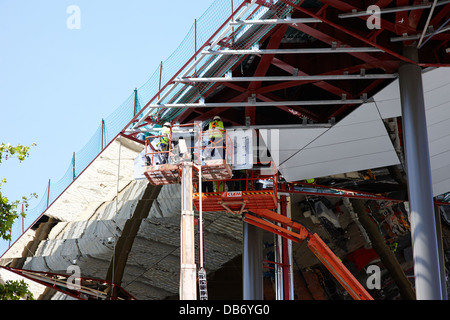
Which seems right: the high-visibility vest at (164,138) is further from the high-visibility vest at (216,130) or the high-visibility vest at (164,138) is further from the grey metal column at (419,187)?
the grey metal column at (419,187)

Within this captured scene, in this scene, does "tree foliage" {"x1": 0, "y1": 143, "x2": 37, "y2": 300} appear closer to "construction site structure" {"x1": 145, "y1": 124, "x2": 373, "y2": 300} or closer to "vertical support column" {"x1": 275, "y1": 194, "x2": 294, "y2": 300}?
"construction site structure" {"x1": 145, "y1": 124, "x2": 373, "y2": 300}

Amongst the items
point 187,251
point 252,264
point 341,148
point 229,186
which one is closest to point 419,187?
point 341,148

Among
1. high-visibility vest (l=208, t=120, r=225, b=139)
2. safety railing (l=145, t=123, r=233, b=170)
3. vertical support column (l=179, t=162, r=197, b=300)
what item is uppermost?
high-visibility vest (l=208, t=120, r=225, b=139)

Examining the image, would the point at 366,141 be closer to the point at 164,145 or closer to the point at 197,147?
the point at 197,147

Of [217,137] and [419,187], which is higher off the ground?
[217,137]

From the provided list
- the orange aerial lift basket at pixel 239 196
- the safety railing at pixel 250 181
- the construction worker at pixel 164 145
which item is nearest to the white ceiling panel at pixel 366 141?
the safety railing at pixel 250 181

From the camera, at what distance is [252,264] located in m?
33.0

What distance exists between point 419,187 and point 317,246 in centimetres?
680

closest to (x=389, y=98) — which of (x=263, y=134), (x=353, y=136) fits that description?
(x=353, y=136)

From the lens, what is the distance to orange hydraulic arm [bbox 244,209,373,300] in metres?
26.9

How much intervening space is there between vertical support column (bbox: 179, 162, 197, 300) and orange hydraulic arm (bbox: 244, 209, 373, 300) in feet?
36.8

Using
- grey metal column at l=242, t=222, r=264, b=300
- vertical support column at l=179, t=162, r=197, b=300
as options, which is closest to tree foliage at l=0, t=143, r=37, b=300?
vertical support column at l=179, t=162, r=197, b=300

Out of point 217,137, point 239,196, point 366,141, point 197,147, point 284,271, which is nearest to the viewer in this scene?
point 197,147
